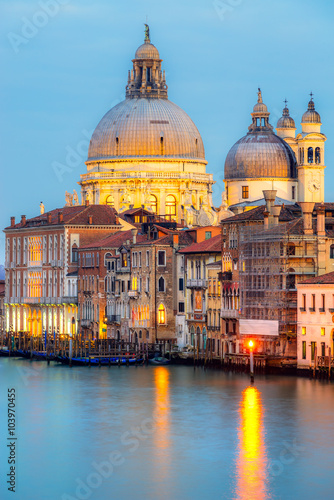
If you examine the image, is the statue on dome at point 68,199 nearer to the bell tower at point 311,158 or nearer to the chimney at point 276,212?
the bell tower at point 311,158

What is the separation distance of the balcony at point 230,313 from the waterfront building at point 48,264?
59.3 ft

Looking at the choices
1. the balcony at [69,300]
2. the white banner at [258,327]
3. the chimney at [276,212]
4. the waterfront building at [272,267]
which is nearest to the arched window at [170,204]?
the balcony at [69,300]

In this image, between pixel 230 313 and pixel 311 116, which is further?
pixel 311 116

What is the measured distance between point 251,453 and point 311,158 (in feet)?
175

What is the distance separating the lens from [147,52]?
355 ft

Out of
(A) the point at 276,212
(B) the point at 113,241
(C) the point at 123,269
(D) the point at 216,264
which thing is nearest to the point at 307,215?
(A) the point at 276,212

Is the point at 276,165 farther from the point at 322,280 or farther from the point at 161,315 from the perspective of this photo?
the point at 322,280

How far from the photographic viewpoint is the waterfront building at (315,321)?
62062 millimetres

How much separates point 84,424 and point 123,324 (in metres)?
28.7

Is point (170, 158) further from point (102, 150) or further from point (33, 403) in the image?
point (33, 403)

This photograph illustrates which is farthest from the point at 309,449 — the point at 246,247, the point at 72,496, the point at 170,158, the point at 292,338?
the point at 170,158

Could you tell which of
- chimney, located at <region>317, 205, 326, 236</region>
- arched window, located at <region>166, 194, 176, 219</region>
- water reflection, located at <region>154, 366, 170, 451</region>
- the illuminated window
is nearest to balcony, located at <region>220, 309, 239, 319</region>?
water reflection, located at <region>154, 366, 170, 451</region>

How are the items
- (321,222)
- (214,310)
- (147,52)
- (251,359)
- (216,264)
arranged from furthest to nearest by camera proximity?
1. (147,52)
2. (214,310)
3. (216,264)
4. (321,222)
5. (251,359)

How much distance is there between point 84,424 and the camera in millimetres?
52125
